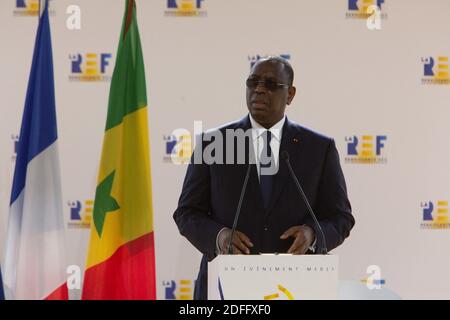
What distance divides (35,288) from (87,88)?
1318mm

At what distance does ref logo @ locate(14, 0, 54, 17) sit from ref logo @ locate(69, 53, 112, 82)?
13.1 inches

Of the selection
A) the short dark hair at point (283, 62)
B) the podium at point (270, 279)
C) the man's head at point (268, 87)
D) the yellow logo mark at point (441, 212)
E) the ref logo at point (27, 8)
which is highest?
the ref logo at point (27, 8)

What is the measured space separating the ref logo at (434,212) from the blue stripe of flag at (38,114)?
7.49ft

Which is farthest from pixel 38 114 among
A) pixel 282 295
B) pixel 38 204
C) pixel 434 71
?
pixel 434 71

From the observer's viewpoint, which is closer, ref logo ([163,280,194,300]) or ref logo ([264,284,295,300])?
ref logo ([264,284,295,300])

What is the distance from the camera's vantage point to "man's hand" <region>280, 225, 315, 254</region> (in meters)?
2.38

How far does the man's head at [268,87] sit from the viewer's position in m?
2.88

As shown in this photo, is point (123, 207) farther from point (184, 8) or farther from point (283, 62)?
point (184, 8)

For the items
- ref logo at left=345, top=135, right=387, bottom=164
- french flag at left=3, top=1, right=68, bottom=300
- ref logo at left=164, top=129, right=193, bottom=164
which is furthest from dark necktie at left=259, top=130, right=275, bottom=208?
ref logo at left=345, top=135, right=387, bottom=164

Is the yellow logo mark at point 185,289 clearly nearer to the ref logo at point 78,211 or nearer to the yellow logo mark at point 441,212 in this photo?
the ref logo at point 78,211

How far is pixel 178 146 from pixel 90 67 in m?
0.71

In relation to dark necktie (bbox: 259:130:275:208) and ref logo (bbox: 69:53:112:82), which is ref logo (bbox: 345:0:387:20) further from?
dark necktie (bbox: 259:130:275:208)

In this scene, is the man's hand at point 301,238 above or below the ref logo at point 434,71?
below

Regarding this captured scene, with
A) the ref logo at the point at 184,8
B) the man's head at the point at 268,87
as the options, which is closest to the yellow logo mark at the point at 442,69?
the ref logo at the point at 184,8
